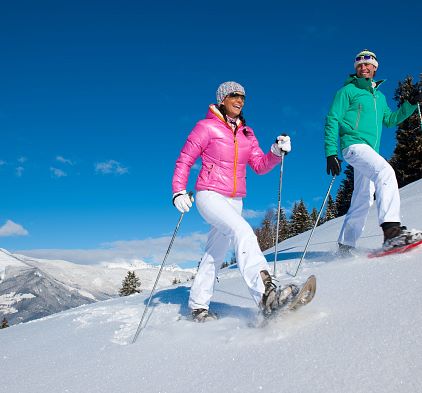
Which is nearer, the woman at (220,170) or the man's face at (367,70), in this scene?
the woman at (220,170)

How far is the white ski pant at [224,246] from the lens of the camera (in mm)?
3633

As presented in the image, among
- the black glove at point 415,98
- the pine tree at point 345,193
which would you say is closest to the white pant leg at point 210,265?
the black glove at point 415,98

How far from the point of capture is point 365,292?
3510mm

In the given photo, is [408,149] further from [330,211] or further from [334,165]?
[334,165]

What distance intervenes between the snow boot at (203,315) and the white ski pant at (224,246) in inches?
1.9

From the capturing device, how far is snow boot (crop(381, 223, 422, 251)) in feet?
14.3

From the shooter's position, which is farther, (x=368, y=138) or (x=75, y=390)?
(x=368, y=138)

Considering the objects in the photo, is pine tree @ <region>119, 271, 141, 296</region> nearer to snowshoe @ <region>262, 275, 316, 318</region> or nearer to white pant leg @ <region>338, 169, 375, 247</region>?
white pant leg @ <region>338, 169, 375, 247</region>

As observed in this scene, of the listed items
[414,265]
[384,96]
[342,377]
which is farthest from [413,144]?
[342,377]

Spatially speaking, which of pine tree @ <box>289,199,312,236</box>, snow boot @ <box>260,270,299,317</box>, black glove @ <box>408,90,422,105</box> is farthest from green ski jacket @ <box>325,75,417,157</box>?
pine tree @ <box>289,199,312,236</box>

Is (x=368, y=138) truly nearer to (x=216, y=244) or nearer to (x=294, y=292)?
(x=216, y=244)

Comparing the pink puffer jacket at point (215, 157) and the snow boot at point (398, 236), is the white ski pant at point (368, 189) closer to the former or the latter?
the snow boot at point (398, 236)

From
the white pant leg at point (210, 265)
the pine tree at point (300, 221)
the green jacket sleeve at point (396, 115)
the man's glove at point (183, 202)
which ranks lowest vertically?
the white pant leg at point (210, 265)

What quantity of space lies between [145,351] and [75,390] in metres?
0.68
